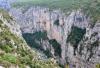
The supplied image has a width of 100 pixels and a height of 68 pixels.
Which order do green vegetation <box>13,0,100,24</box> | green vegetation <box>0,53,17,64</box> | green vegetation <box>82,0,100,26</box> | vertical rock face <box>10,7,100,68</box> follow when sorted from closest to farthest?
green vegetation <box>0,53,17,64</box>, vertical rock face <box>10,7,100,68</box>, green vegetation <box>82,0,100,26</box>, green vegetation <box>13,0,100,24</box>

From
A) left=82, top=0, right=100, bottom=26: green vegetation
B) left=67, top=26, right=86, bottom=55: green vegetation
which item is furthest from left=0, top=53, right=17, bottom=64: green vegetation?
left=67, top=26, right=86, bottom=55: green vegetation

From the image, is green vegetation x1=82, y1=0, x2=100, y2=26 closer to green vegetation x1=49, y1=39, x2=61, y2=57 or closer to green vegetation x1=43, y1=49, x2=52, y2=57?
green vegetation x1=49, y1=39, x2=61, y2=57

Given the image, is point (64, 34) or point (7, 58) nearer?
point (7, 58)

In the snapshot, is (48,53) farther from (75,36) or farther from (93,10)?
(93,10)

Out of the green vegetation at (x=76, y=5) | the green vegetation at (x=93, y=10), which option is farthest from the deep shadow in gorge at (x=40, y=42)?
the green vegetation at (x=93, y=10)

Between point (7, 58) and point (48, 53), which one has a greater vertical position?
point (7, 58)

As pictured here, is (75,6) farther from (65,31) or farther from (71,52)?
(71,52)

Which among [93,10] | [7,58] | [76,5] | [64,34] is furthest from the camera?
[76,5]

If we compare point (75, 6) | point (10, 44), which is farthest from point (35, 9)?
point (10, 44)

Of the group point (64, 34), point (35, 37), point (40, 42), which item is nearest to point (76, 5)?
point (64, 34)
